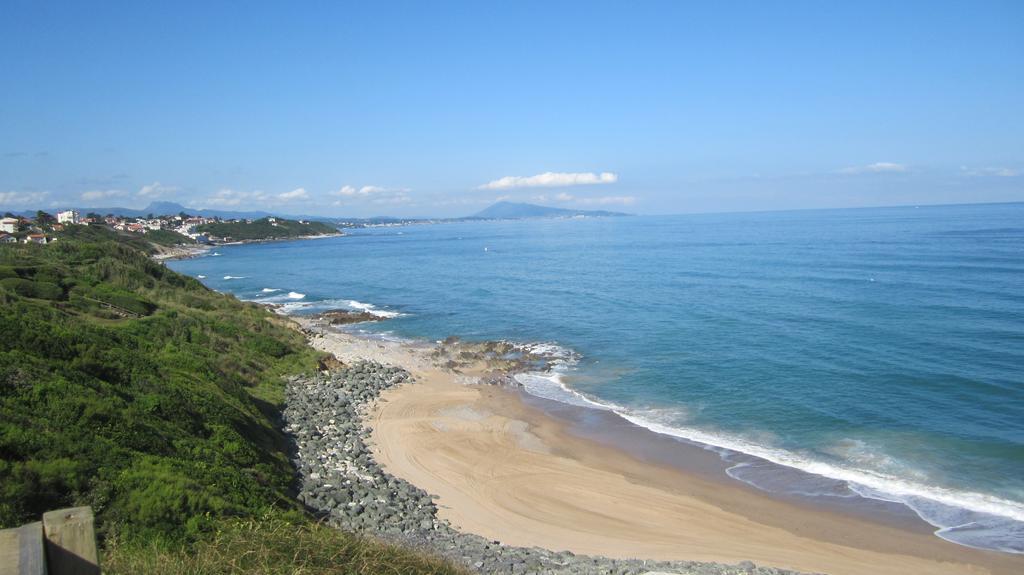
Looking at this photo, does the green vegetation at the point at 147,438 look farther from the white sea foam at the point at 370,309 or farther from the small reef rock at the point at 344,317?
the white sea foam at the point at 370,309

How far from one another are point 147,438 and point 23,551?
34.6 ft

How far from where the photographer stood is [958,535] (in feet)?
48.2

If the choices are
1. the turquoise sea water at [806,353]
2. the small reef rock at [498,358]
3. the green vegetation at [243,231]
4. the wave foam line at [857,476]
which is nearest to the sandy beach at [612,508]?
the turquoise sea water at [806,353]

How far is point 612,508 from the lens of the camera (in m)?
16.4

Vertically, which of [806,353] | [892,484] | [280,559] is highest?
[280,559]

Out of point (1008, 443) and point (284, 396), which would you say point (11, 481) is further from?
point (1008, 443)

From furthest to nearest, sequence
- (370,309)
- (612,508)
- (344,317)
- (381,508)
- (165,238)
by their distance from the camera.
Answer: (165,238), (370,309), (344,317), (612,508), (381,508)

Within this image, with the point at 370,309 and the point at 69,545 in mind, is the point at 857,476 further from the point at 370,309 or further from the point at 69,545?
the point at 370,309

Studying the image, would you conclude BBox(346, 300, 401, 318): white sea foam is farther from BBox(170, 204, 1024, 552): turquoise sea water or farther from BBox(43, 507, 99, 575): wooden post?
BBox(43, 507, 99, 575): wooden post

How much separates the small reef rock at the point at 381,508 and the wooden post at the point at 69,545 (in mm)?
8653

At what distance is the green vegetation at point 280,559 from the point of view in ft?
18.0

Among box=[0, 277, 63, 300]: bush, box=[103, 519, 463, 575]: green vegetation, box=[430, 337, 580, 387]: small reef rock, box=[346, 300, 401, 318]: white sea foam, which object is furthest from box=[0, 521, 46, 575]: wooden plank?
box=[346, 300, 401, 318]: white sea foam

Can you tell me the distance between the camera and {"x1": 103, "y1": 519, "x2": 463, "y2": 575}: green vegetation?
5473mm

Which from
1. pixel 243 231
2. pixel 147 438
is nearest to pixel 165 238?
pixel 243 231
